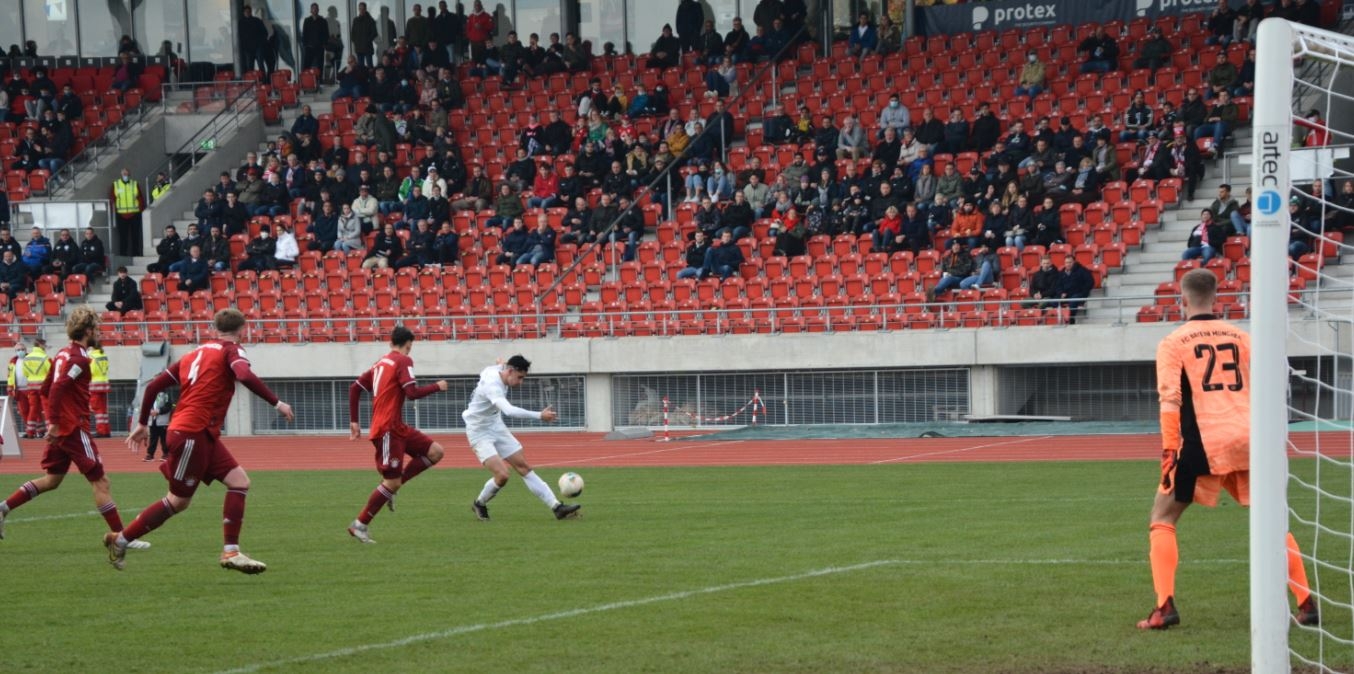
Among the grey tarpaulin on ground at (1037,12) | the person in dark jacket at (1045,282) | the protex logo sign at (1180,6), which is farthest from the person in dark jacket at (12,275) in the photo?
the protex logo sign at (1180,6)

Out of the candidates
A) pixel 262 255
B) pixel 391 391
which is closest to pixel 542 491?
pixel 391 391

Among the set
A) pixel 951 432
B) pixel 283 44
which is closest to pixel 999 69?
pixel 951 432

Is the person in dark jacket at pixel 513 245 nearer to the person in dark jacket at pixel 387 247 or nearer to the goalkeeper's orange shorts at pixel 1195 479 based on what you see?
the person in dark jacket at pixel 387 247

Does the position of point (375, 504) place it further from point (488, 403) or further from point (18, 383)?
point (18, 383)

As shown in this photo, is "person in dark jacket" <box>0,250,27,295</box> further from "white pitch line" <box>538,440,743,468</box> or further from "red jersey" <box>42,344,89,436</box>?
"red jersey" <box>42,344,89,436</box>

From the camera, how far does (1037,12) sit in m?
37.5

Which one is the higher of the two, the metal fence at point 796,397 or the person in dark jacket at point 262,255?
the person in dark jacket at point 262,255

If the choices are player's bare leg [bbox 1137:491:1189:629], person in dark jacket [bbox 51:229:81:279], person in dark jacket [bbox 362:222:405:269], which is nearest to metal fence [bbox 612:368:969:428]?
person in dark jacket [bbox 362:222:405:269]

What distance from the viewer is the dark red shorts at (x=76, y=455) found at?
14.1m

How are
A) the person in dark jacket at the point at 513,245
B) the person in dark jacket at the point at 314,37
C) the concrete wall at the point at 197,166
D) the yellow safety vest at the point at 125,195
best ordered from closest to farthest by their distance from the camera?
the person in dark jacket at the point at 513,245
the yellow safety vest at the point at 125,195
the concrete wall at the point at 197,166
the person in dark jacket at the point at 314,37

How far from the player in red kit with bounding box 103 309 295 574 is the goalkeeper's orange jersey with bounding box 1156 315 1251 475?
247 inches

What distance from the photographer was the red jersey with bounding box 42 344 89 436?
14.2 m

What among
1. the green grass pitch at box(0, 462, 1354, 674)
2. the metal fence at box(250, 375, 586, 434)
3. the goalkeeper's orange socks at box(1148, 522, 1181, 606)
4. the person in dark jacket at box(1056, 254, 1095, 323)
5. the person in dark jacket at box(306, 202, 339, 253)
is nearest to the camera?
the green grass pitch at box(0, 462, 1354, 674)

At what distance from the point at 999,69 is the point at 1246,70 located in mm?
5581
